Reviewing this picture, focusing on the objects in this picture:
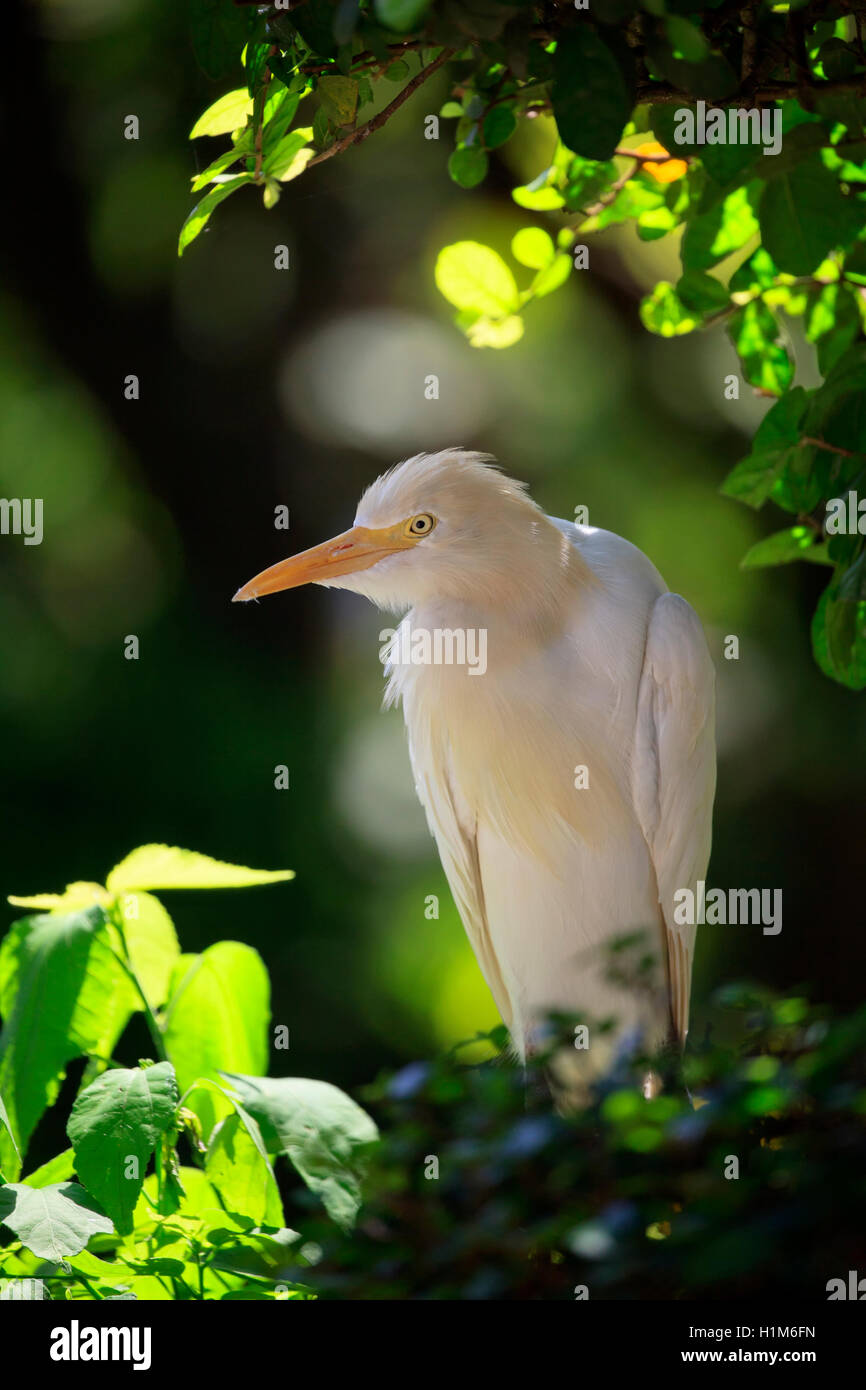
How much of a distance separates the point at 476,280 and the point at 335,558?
1.14 feet

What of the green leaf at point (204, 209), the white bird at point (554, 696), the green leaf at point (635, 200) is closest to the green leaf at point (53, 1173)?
the white bird at point (554, 696)

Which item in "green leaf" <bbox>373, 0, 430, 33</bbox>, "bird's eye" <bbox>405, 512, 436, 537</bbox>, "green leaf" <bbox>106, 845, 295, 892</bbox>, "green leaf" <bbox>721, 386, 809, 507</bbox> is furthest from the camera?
"bird's eye" <bbox>405, 512, 436, 537</bbox>

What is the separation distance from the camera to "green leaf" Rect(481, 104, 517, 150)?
114 cm

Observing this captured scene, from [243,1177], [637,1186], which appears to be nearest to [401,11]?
[637,1186]

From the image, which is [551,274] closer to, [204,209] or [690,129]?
[690,129]

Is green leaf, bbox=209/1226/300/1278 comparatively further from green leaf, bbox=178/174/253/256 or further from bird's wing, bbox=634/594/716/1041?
green leaf, bbox=178/174/253/256

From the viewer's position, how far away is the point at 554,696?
154 centimetres

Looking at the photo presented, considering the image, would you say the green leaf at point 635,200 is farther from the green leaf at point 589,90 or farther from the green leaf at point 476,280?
the green leaf at point 589,90

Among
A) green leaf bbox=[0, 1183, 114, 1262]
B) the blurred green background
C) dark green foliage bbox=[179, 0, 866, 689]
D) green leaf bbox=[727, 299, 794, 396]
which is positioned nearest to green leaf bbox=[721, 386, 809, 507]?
dark green foliage bbox=[179, 0, 866, 689]

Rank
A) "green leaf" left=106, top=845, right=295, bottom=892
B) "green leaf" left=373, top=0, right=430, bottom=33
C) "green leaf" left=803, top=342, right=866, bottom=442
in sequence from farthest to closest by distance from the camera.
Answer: "green leaf" left=106, top=845, right=295, bottom=892 < "green leaf" left=803, top=342, right=866, bottom=442 < "green leaf" left=373, top=0, right=430, bottom=33

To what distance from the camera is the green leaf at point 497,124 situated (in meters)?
1.14

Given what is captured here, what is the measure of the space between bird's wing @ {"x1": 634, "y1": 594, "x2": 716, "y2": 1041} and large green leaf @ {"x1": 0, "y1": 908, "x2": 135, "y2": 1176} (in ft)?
Answer: 2.14
